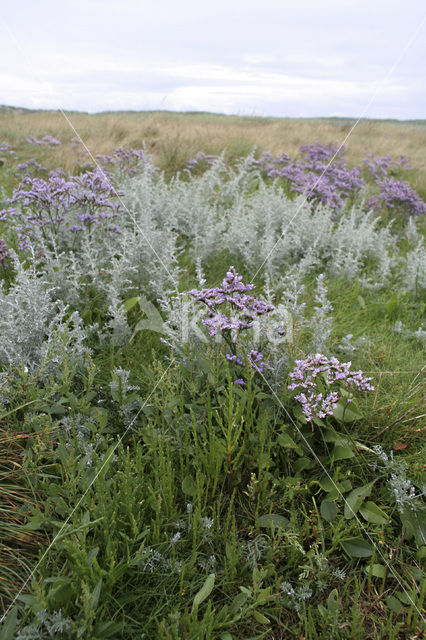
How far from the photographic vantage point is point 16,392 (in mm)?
2145

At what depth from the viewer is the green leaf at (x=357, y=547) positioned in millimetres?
1910

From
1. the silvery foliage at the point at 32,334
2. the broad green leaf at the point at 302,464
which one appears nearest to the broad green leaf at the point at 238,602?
the broad green leaf at the point at 302,464

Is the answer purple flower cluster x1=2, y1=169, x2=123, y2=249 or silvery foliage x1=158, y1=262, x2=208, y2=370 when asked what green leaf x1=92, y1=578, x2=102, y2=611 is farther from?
purple flower cluster x1=2, y1=169, x2=123, y2=249

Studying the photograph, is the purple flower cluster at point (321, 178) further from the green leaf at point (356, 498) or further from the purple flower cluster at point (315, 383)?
the green leaf at point (356, 498)

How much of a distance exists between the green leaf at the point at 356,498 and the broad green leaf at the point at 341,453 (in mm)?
151

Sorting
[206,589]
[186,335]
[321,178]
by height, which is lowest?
[206,589]

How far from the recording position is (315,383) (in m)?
2.37

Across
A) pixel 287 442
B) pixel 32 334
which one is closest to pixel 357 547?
pixel 287 442

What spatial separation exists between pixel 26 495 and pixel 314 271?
3695 millimetres

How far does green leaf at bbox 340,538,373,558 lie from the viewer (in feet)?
6.27

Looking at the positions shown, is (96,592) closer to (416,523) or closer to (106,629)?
(106,629)

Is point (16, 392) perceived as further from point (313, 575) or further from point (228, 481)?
point (313, 575)

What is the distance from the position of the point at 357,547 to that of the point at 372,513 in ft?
0.55

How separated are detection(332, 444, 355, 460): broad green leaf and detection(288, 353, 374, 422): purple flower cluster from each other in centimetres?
18
